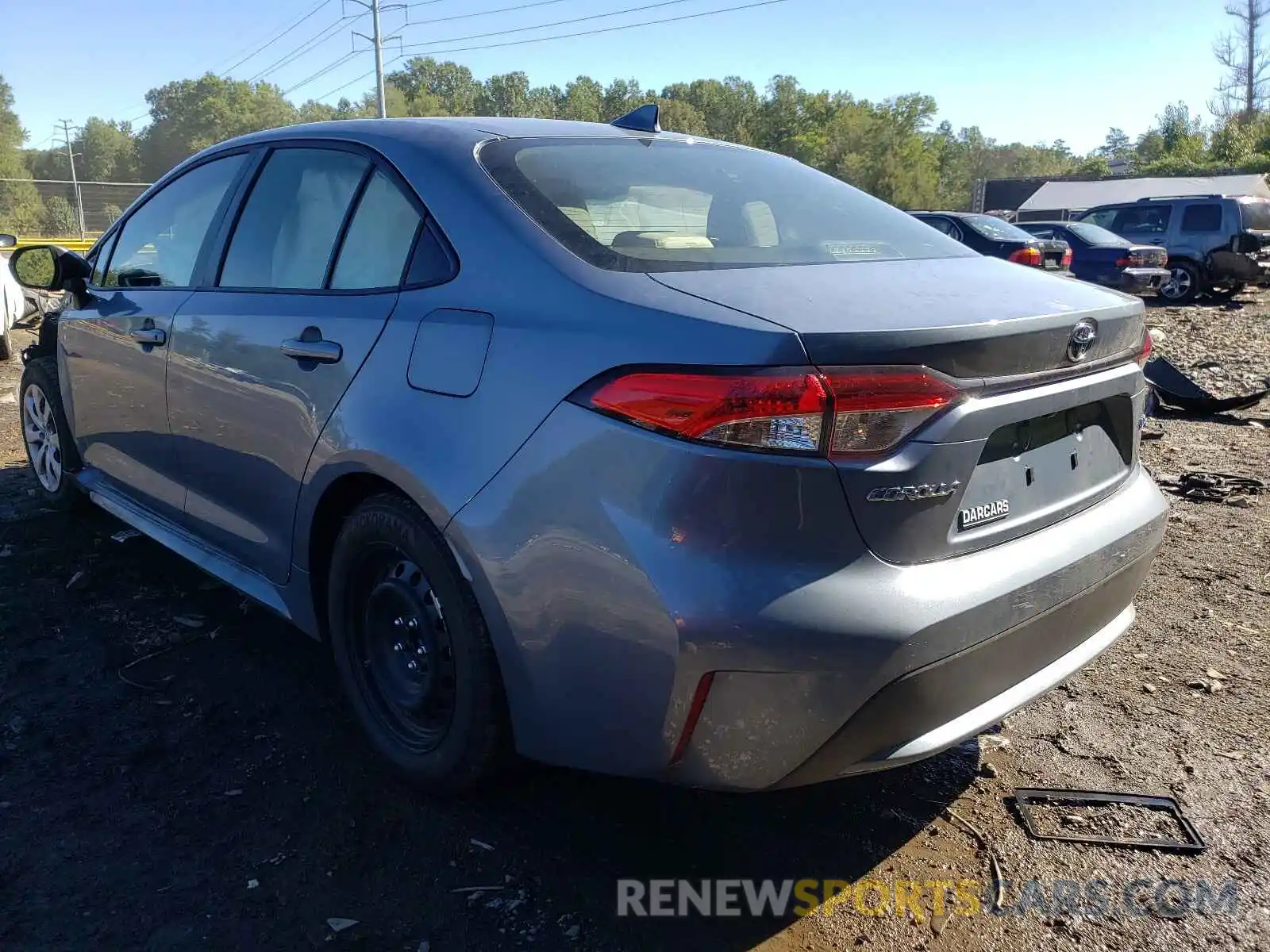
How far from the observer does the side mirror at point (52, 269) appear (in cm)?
413

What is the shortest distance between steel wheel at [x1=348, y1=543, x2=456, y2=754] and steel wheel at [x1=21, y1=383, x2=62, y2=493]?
105 inches

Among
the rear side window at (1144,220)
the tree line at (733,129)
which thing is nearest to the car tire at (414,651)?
the rear side window at (1144,220)

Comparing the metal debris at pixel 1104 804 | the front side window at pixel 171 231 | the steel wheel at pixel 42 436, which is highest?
the front side window at pixel 171 231

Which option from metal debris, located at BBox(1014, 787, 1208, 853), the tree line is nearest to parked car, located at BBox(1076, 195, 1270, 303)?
metal debris, located at BBox(1014, 787, 1208, 853)

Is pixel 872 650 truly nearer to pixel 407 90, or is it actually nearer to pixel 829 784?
pixel 829 784

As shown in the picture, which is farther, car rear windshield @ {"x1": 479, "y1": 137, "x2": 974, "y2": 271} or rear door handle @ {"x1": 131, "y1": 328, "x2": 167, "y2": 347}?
rear door handle @ {"x1": 131, "y1": 328, "x2": 167, "y2": 347}

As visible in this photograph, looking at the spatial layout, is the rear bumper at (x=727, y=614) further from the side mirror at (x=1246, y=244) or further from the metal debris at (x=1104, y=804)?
the side mirror at (x=1246, y=244)

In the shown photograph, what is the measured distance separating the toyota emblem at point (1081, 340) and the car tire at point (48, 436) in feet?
13.4

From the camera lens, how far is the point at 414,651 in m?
2.54

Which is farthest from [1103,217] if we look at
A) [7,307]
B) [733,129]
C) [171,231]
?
[733,129]

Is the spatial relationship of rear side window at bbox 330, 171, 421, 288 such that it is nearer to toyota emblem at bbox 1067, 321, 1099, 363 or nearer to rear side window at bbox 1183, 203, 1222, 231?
toyota emblem at bbox 1067, 321, 1099, 363

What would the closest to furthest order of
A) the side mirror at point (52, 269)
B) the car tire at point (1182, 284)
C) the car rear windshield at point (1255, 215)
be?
the side mirror at point (52, 269) < the car rear windshield at point (1255, 215) < the car tire at point (1182, 284)

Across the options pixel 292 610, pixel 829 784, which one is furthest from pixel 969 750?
pixel 292 610

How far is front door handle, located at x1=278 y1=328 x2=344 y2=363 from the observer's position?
2551 millimetres
